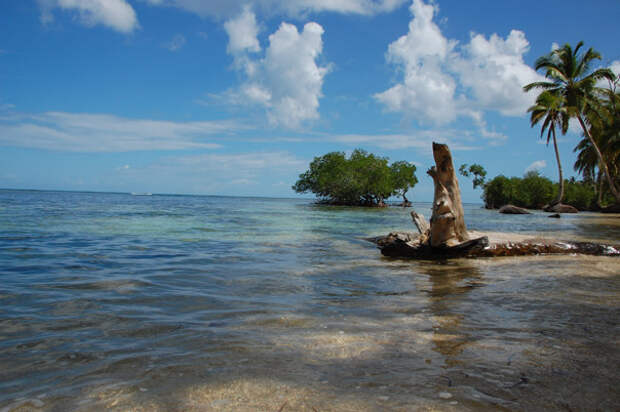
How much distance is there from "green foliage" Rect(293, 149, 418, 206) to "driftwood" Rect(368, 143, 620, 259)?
51.5 meters

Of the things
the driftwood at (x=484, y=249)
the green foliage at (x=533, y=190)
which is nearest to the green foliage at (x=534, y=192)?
the green foliage at (x=533, y=190)

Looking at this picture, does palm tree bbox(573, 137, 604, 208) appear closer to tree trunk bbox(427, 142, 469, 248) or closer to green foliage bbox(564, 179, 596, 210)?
green foliage bbox(564, 179, 596, 210)

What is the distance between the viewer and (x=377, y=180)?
203ft

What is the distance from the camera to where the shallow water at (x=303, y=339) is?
89.4 inches

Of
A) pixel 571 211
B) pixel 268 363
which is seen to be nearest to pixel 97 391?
pixel 268 363

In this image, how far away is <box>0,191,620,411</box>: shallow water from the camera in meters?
2.27

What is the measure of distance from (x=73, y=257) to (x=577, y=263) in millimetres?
10901

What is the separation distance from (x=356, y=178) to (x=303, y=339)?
60.0m

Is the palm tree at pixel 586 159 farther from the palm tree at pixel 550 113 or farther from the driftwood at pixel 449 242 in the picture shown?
the driftwood at pixel 449 242

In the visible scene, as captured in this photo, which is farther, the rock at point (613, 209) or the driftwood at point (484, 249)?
the rock at point (613, 209)

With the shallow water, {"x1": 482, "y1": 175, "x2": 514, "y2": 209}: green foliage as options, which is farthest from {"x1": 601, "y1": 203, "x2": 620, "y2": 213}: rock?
the shallow water

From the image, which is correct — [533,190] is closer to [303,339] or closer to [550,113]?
[550,113]

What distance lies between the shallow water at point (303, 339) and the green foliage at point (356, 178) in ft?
181

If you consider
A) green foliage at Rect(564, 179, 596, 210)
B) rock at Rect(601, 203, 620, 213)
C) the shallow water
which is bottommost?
the shallow water
